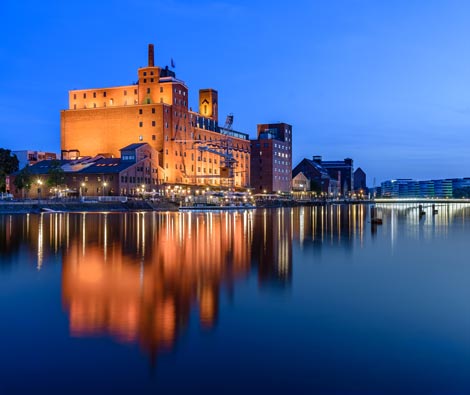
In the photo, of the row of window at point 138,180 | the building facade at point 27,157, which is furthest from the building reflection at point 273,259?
the building facade at point 27,157

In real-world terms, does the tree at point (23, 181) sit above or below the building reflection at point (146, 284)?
above

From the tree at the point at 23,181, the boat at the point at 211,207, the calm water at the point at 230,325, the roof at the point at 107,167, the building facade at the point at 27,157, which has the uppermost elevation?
the building facade at the point at 27,157

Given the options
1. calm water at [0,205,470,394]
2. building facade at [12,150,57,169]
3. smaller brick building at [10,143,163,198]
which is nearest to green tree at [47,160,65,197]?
smaller brick building at [10,143,163,198]

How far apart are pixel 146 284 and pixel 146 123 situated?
79.5m

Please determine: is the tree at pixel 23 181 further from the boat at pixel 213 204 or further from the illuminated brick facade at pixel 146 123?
the illuminated brick facade at pixel 146 123

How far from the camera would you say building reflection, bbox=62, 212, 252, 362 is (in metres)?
9.91

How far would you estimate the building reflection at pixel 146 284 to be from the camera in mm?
9906

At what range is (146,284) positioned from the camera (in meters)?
14.4

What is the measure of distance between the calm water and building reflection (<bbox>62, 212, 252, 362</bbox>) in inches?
1.9

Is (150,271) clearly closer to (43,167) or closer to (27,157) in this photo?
(43,167)

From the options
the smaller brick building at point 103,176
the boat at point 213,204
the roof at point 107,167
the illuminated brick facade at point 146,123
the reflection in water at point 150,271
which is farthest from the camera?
the illuminated brick facade at point 146,123

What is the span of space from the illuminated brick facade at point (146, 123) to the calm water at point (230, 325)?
7167cm

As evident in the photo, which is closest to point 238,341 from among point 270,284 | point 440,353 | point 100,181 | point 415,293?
point 440,353

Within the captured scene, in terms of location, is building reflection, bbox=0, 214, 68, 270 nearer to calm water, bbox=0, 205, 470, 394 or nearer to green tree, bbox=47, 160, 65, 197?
calm water, bbox=0, 205, 470, 394
